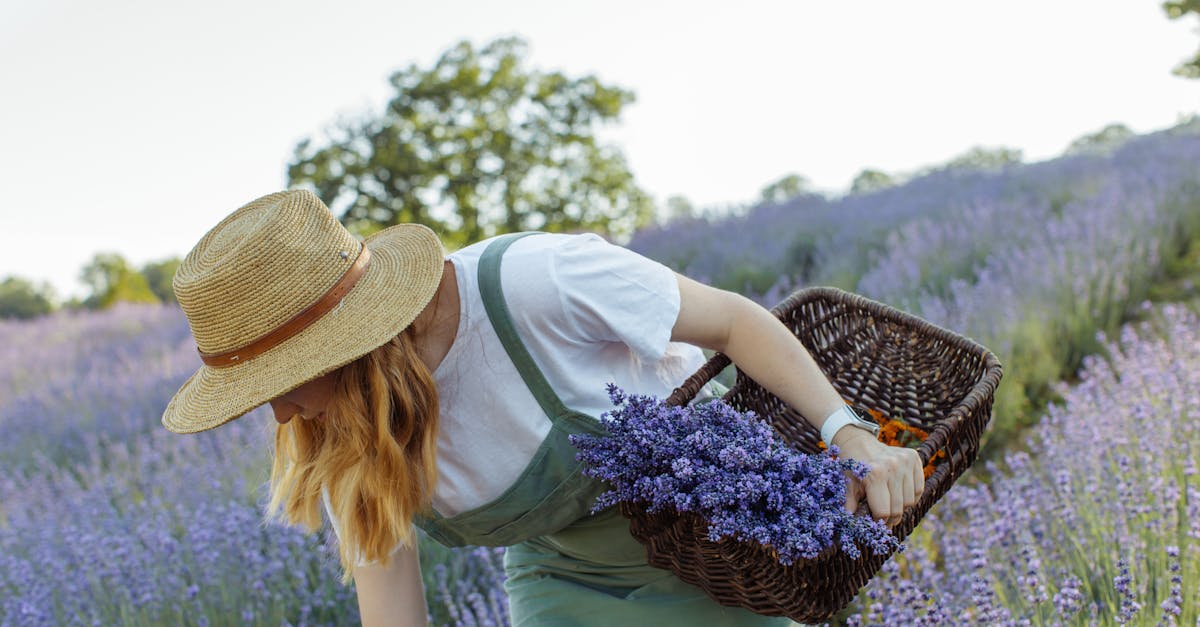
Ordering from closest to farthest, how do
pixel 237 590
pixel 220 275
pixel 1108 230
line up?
pixel 220 275, pixel 237 590, pixel 1108 230

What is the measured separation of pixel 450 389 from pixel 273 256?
0.37m

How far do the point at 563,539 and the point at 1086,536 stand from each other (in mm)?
1165

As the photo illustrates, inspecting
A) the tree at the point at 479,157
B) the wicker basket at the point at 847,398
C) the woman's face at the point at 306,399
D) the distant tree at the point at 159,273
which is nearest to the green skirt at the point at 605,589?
→ the wicker basket at the point at 847,398

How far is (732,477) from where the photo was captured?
1.23m

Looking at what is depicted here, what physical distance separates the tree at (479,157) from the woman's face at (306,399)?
12511mm

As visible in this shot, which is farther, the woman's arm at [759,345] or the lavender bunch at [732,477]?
the woman's arm at [759,345]

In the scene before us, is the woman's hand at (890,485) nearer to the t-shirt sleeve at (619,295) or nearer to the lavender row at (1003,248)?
the t-shirt sleeve at (619,295)

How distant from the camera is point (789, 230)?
243 inches

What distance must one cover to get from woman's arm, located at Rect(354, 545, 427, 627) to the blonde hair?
6 centimetres

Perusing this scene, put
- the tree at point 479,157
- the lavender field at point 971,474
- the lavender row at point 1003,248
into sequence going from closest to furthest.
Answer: the lavender field at point 971,474
the lavender row at point 1003,248
the tree at point 479,157

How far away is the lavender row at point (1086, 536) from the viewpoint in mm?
1656

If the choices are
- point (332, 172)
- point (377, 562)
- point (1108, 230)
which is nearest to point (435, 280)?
point (377, 562)

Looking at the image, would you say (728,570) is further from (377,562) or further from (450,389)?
(377,562)

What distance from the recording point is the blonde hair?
150 cm
